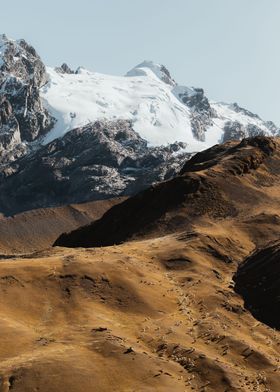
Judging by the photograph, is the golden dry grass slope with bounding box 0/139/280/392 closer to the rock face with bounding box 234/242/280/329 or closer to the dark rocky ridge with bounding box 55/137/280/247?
the rock face with bounding box 234/242/280/329

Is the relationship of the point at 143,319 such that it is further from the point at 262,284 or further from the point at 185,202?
the point at 185,202

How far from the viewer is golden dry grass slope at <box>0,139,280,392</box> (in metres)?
38.0

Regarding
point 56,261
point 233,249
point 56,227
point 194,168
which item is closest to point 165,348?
point 56,261

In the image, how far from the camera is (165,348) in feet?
142

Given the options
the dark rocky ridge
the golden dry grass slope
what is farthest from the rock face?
the dark rocky ridge

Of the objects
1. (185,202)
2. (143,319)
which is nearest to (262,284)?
(143,319)

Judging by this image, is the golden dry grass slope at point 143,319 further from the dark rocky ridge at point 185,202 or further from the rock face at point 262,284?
the dark rocky ridge at point 185,202

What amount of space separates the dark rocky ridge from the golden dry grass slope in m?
4.29

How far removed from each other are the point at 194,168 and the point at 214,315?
225 ft

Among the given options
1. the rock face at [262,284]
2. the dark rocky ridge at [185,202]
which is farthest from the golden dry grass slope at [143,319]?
the dark rocky ridge at [185,202]

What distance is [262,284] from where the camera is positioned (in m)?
59.2

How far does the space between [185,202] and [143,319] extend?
4564 cm

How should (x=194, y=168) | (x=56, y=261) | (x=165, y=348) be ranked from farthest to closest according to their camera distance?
1. (x=194, y=168)
2. (x=56, y=261)
3. (x=165, y=348)

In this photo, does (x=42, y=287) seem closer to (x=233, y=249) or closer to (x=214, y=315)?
(x=214, y=315)
